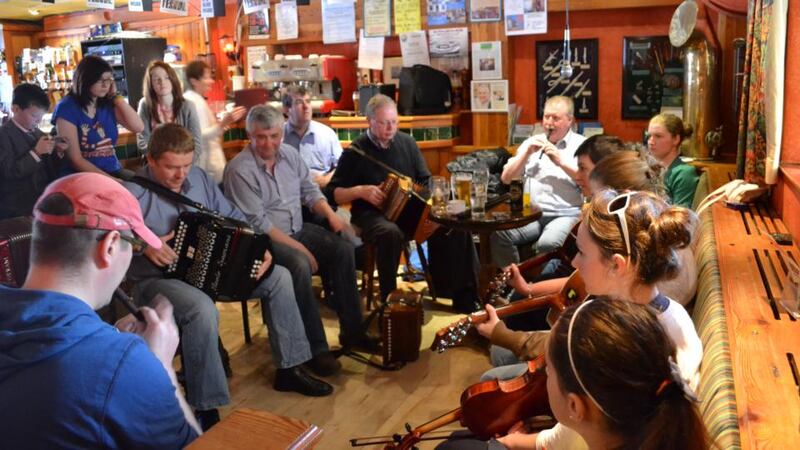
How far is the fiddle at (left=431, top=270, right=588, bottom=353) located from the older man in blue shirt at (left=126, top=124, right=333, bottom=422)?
1.03 metres

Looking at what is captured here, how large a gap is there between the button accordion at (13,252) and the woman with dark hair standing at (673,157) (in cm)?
303

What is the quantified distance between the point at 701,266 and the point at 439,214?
1566mm

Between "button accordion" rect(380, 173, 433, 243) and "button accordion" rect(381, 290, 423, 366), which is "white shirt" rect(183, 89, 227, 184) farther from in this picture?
"button accordion" rect(381, 290, 423, 366)

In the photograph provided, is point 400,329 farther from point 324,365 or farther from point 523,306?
point 523,306

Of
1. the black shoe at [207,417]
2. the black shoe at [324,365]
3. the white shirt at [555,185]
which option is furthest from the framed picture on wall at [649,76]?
the black shoe at [207,417]

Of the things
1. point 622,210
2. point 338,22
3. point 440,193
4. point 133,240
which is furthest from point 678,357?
point 338,22

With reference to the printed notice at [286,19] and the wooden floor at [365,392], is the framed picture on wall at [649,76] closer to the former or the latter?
the wooden floor at [365,392]

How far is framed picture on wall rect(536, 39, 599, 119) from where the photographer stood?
589 cm

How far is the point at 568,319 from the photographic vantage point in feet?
4.42

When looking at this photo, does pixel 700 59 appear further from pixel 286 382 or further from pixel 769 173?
pixel 286 382

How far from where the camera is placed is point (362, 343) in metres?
3.96

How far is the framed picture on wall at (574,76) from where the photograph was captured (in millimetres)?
5887

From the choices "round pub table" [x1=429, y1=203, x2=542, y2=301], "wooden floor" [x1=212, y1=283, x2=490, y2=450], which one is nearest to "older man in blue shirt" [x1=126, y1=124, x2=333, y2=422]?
"wooden floor" [x1=212, y1=283, x2=490, y2=450]

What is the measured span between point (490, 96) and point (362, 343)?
2.91 m
